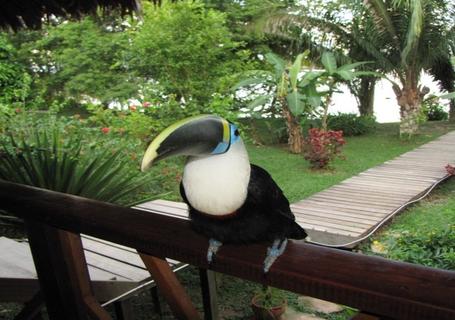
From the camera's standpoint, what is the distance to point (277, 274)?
1.02m

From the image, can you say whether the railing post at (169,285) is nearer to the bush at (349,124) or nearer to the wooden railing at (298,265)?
the wooden railing at (298,265)

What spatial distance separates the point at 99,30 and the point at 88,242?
27.9 ft

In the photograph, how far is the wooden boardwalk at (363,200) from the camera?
4035mm

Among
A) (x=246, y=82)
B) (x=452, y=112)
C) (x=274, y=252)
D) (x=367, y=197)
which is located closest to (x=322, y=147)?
(x=246, y=82)

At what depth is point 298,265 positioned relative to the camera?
1.00m

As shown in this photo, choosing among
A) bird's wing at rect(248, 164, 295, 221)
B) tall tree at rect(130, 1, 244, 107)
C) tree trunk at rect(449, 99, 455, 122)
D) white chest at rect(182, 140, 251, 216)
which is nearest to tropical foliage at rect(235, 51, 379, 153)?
tall tree at rect(130, 1, 244, 107)

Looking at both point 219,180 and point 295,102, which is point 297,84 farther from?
point 219,180

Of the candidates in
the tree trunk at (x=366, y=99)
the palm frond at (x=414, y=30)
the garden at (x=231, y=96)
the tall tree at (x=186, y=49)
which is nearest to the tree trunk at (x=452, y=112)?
the garden at (x=231, y=96)

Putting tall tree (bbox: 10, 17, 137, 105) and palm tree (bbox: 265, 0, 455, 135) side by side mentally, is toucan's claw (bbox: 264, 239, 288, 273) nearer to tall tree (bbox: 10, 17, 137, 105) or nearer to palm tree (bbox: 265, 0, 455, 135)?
palm tree (bbox: 265, 0, 455, 135)

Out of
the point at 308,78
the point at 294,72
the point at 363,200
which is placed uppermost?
the point at 294,72

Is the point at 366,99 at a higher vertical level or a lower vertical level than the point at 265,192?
higher

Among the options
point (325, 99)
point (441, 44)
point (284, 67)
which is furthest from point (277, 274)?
point (441, 44)

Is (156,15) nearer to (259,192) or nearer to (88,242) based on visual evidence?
(88,242)

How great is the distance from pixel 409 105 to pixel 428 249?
286 inches
